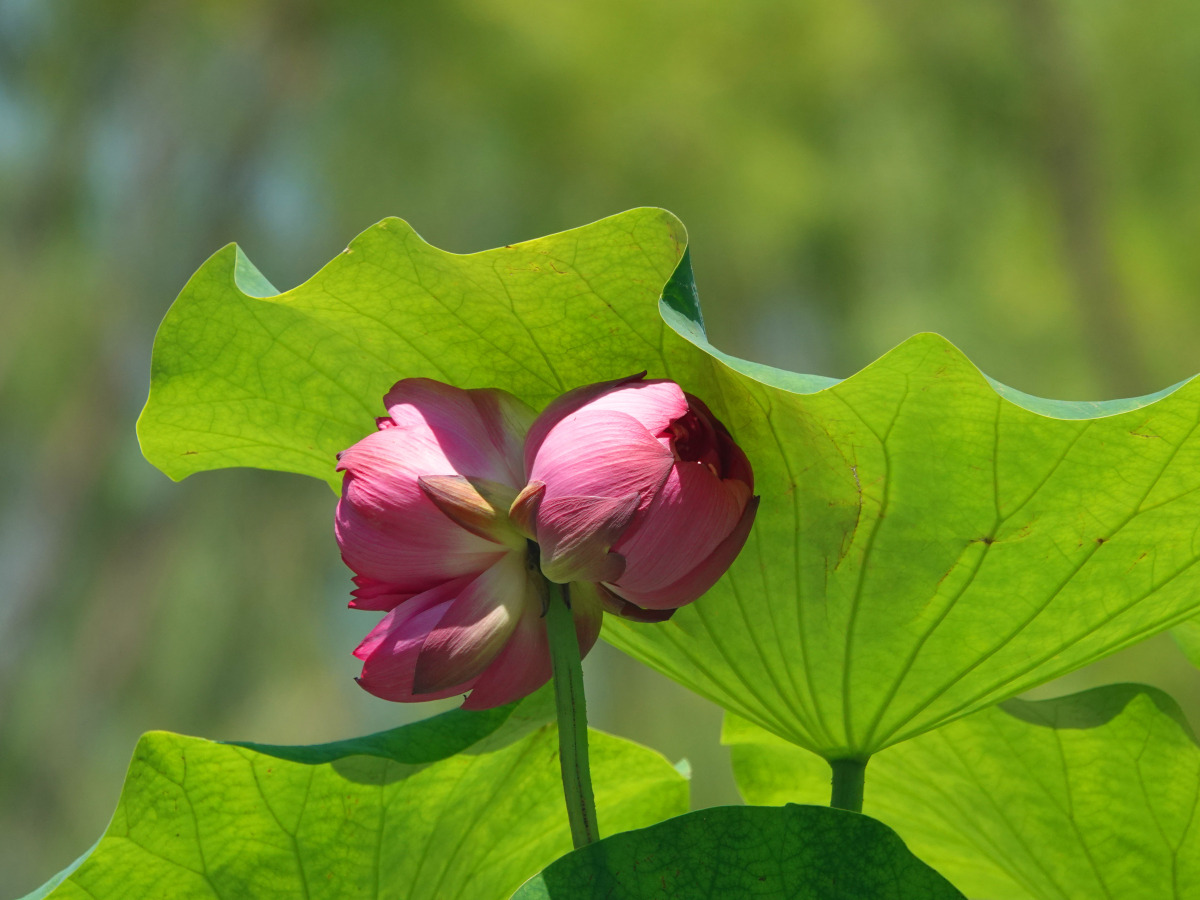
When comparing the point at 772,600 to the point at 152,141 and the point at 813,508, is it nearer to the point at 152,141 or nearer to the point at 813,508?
the point at 813,508

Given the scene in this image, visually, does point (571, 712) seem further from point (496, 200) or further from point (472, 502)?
point (496, 200)

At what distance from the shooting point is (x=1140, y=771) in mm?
358

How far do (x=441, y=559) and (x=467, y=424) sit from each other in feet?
0.10

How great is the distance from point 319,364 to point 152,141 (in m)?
2.72

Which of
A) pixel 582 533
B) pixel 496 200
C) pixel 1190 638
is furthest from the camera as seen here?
pixel 496 200

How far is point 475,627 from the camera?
224mm

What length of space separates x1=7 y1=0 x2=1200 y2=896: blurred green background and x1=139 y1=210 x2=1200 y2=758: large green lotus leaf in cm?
235

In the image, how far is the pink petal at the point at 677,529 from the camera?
0.73ft

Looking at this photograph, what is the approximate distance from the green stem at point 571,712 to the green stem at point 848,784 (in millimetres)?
83

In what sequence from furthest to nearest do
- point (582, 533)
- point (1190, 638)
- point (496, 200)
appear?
point (496, 200)
point (1190, 638)
point (582, 533)

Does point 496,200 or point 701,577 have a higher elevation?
point 496,200

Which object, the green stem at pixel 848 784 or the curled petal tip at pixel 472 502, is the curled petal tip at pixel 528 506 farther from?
the green stem at pixel 848 784

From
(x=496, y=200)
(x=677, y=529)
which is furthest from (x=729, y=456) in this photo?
(x=496, y=200)

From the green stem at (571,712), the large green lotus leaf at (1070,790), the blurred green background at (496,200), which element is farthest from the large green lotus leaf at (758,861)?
the blurred green background at (496,200)
